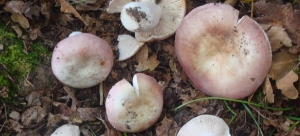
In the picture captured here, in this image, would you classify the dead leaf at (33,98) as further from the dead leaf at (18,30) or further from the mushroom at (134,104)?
the mushroom at (134,104)

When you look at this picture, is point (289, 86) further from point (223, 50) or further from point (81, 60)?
point (81, 60)

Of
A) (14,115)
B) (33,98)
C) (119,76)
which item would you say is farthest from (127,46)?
(14,115)

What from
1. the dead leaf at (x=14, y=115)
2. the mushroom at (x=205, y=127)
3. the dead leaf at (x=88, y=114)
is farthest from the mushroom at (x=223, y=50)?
the dead leaf at (x=14, y=115)

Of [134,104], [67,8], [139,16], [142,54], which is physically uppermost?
[139,16]

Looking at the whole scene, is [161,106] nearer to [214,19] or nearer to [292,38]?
[214,19]

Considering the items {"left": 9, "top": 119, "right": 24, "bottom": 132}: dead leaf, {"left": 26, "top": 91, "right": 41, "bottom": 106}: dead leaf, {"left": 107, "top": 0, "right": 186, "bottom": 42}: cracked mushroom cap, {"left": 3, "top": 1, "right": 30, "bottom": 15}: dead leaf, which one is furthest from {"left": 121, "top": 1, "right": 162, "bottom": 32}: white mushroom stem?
{"left": 9, "top": 119, "right": 24, "bottom": 132}: dead leaf

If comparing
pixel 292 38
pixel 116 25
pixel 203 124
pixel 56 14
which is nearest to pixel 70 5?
pixel 56 14
